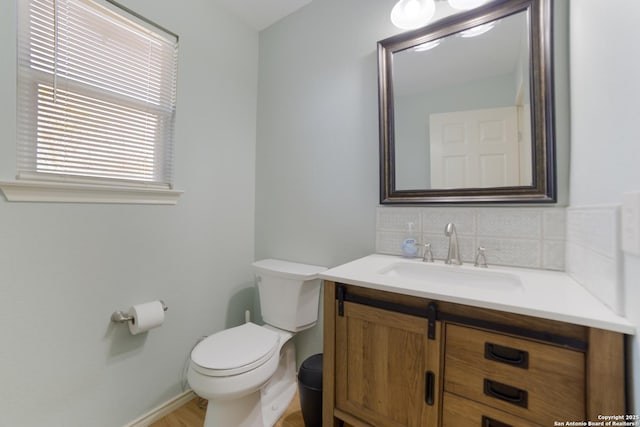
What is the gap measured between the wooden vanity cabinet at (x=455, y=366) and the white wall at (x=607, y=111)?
0.24ft

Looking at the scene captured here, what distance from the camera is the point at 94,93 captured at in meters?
1.25

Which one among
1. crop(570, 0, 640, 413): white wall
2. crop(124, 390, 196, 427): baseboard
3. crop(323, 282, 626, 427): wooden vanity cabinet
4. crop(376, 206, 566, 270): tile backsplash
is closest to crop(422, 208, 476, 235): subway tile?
crop(376, 206, 566, 270): tile backsplash

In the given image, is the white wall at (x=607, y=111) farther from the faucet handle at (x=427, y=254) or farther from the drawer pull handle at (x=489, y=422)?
the faucet handle at (x=427, y=254)

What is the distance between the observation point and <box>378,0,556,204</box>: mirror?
106 cm

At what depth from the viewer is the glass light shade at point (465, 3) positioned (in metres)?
1.15

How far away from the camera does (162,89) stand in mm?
1511

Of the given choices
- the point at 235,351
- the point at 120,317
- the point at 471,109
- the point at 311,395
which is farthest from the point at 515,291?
the point at 120,317

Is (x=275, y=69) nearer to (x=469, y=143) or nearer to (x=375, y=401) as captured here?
(x=469, y=143)

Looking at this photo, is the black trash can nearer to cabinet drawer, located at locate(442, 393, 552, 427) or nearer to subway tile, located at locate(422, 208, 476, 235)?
cabinet drawer, located at locate(442, 393, 552, 427)

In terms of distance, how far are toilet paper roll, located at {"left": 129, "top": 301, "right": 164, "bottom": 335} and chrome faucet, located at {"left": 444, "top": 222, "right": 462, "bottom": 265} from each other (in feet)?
4.90

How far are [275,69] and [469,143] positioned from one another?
1495mm

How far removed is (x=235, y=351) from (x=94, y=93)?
4.67ft

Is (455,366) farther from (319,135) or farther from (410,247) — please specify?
(319,135)

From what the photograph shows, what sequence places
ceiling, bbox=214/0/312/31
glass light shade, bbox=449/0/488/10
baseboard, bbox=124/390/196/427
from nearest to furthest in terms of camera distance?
glass light shade, bbox=449/0/488/10 < baseboard, bbox=124/390/196/427 < ceiling, bbox=214/0/312/31
